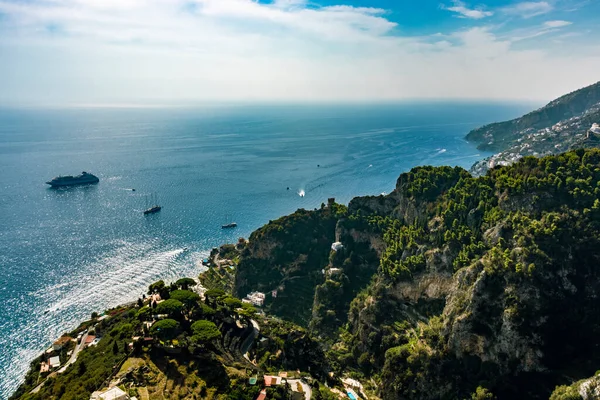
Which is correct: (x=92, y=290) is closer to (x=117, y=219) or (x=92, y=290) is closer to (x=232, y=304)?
(x=232, y=304)

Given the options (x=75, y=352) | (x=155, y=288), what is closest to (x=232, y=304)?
(x=155, y=288)

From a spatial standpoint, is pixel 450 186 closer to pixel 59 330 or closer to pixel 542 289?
pixel 542 289

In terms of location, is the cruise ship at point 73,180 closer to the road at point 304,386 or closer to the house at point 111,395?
the house at point 111,395

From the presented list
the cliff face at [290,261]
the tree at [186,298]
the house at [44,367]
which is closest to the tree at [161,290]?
the tree at [186,298]

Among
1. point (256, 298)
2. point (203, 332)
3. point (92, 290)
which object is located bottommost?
point (256, 298)

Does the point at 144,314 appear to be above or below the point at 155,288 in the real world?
below
